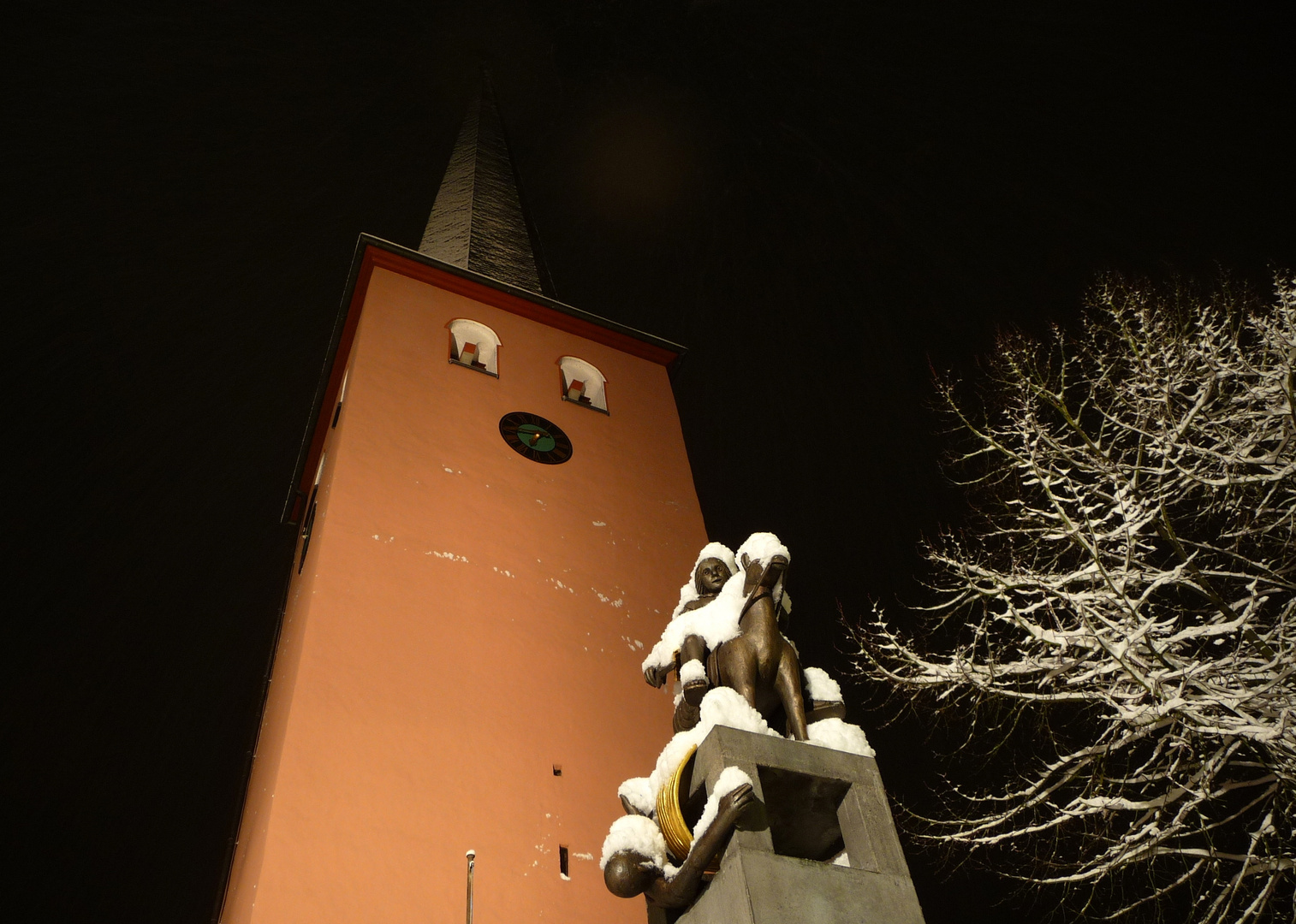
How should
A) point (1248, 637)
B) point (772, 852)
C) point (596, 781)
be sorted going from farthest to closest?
point (596, 781), point (1248, 637), point (772, 852)

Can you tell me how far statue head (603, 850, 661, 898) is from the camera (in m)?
4.88

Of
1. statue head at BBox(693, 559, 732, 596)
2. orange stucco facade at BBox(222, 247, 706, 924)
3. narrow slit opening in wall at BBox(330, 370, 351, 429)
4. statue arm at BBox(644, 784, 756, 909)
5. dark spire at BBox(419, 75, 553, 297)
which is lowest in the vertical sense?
statue arm at BBox(644, 784, 756, 909)

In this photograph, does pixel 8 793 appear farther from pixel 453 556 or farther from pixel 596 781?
pixel 596 781

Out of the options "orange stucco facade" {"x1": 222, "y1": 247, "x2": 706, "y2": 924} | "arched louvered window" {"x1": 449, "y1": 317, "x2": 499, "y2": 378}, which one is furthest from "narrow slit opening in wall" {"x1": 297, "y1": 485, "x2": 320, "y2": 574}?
"arched louvered window" {"x1": 449, "y1": 317, "x2": 499, "y2": 378}

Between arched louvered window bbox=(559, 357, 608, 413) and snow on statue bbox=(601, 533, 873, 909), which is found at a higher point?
arched louvered window bbox=(559, 357, 608, 413)

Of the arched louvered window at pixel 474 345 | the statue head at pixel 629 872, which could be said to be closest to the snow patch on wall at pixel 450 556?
the arched louvered window at pixel 474 345

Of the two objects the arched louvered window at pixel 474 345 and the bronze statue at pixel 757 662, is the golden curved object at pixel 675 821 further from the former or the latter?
the arched louvered window at pixel 474 345

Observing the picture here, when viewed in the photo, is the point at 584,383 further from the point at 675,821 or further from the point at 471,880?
the point at 675,821

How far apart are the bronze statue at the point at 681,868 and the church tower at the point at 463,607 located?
14.3ft

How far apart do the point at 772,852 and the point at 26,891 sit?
2671cm

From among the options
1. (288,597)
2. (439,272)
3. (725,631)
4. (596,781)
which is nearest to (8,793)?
(288,597)

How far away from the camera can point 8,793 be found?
24609 millimetres

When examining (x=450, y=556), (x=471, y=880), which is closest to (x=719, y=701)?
(x=471, y=880)

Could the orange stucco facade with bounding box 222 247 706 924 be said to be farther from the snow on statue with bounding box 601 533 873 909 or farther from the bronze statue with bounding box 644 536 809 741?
the bronze statue with bounding box 644 536 809 741
